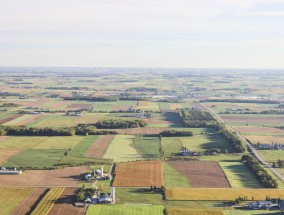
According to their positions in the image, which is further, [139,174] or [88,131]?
[88,131]

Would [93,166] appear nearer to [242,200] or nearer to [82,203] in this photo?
[82,203]

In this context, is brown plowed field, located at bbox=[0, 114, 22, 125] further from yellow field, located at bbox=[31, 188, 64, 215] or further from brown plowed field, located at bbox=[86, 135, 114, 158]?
yellow field, located at bbox=[31, 188, 64, 215]

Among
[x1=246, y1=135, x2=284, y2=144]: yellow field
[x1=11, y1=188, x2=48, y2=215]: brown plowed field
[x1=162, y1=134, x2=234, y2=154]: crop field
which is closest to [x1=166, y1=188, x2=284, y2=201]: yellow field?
[x1=11, y1=188, x2=48, y2=215]: brown plowed field

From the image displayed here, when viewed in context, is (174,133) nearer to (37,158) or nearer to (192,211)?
(37,158)

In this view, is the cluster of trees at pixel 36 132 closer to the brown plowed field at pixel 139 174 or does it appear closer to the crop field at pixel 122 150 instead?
the crop field at pixel 122 150

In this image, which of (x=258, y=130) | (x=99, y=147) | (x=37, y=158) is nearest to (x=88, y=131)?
(x=99, y=147)

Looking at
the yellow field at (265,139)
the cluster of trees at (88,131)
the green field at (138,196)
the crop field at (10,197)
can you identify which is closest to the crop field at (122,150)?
the cluster of trees at (88,131)
